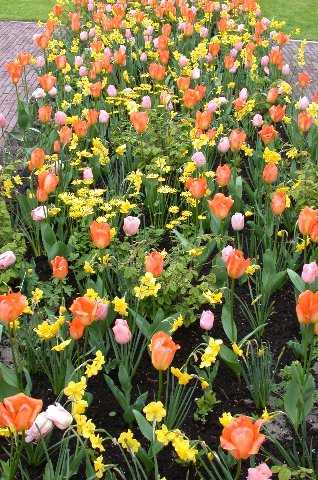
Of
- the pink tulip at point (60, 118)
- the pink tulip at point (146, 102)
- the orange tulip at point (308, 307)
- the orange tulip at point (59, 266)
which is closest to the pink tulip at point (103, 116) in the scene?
the pink tulip at point (60, 118)

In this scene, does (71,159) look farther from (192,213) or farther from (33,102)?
(33,102)

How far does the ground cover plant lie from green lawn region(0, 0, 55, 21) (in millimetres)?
4484

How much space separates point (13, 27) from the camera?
9.34 m

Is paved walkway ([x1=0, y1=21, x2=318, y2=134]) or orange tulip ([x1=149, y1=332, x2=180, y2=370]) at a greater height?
orange tulip ([x1=149, y1=332, x2=180, y2=370])

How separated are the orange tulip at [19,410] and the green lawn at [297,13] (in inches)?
328

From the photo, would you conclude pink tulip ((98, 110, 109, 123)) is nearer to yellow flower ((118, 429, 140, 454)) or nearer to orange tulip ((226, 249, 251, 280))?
orange tulip ((226, 249, 251, 280))

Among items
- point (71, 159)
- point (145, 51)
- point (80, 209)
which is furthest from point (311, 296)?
point (145, 51)

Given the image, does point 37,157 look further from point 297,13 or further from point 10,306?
point 297,13

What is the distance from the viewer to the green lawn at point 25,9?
32.2 feet

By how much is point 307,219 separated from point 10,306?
4.46 ft

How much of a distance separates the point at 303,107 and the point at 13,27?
5821mm

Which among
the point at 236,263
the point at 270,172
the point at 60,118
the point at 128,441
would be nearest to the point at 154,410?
the point at 128,441

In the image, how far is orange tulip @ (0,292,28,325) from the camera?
2273 mm

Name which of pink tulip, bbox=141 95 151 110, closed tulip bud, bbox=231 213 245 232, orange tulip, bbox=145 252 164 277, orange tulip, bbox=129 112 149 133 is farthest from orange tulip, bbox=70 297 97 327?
pink tulip, bbox=141 95 151 110
